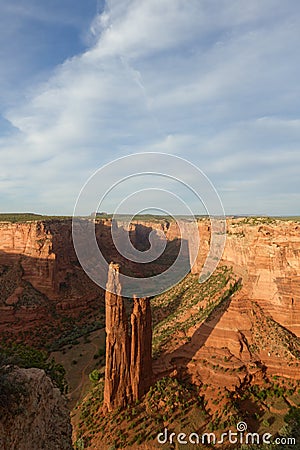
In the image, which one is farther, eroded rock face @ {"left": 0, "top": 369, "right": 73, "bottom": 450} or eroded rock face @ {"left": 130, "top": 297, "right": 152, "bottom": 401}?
eroded rock face @ {"left": 130, "top": 297, "right": 152, "bottom": 401}

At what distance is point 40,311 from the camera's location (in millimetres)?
50000

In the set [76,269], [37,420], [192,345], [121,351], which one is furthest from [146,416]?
[76,269]

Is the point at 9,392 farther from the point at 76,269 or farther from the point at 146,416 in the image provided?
the point at 76,269

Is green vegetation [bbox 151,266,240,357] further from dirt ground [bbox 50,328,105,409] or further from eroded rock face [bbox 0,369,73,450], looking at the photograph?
eroded rock face [bbox 0,369,73,450]

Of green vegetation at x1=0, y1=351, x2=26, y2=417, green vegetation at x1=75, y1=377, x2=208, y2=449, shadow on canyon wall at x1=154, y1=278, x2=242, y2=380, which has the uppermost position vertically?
green vegetation at x1=0, y1=351, x2=26, y2=417

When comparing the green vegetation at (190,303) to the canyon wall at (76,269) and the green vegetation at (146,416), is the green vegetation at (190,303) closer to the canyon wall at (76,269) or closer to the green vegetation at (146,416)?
the canyon wall at (76,269)

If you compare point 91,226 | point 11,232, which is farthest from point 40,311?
point 91,226

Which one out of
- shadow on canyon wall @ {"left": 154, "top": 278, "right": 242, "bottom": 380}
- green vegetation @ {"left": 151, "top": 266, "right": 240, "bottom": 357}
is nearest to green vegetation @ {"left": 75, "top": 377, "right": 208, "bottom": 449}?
shadow on canyon wall @ {"left": 154, "top": 278, "right": 242, "bottom": 380}

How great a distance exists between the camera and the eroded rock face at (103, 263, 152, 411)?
1004 inches

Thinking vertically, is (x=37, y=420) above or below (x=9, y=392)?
below

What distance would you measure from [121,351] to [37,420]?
18.0 metres

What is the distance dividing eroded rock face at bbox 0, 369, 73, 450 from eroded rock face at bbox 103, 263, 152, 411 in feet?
49.0

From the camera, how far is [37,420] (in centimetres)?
878

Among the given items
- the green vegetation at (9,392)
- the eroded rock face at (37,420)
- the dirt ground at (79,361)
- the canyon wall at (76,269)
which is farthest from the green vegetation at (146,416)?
the green vegetation at (9,392)
